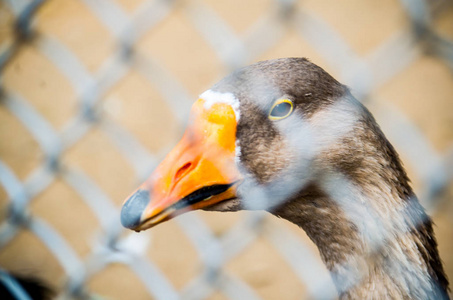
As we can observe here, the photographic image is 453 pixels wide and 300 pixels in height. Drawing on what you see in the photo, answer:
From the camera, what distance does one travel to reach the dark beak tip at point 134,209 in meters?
0.88

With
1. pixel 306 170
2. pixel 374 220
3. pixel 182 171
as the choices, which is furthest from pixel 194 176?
pixel 374 220

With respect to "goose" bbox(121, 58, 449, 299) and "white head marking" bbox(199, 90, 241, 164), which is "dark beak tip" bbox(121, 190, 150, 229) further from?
"white head marking" bbox(199, 90, 241, 164)

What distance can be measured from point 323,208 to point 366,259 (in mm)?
143

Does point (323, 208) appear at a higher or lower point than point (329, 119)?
lower

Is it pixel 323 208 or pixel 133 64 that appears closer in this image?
pixel 323 208

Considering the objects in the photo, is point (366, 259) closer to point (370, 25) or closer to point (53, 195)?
point (53, 195)

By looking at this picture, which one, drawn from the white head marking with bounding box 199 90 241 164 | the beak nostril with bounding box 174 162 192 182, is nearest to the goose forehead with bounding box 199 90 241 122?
the white head marking with bounding box 199 90 241 164

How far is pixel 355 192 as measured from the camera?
95cm

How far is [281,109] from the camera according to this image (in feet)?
3.02

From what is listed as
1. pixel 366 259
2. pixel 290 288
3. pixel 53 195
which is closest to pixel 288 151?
pixel 366 259

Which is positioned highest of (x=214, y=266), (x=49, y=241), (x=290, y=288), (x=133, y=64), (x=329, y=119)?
(x=133, y=64)

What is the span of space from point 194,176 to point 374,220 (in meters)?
0.40

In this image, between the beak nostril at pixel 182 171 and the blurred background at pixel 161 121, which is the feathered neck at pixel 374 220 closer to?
the blurred background at pixel 161 121

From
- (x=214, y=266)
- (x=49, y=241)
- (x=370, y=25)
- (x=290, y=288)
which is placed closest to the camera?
(x=214, y=266)
